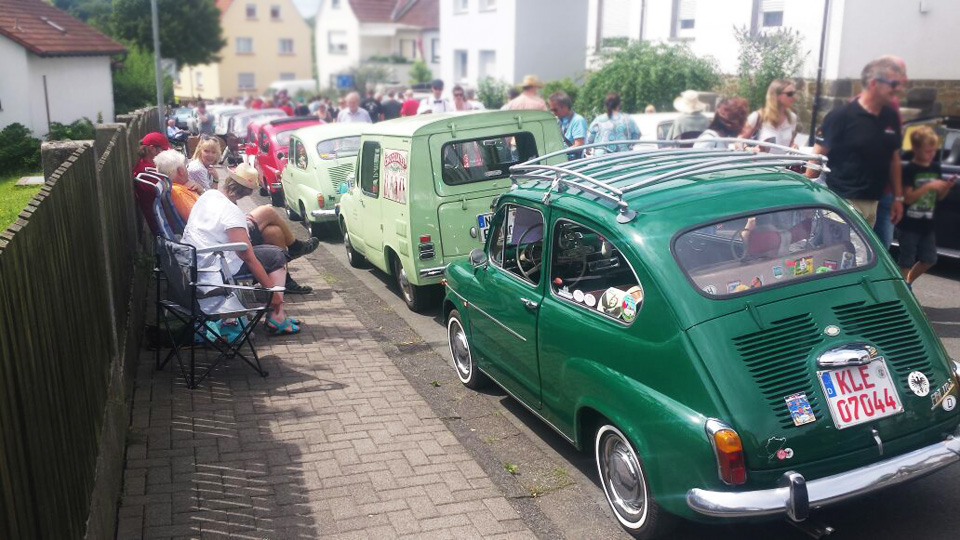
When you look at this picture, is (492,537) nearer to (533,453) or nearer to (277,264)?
(533,453)

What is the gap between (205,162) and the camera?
9992 millimetres

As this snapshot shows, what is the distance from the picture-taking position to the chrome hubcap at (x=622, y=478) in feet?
14.8

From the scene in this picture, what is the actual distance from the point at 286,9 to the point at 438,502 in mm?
79191

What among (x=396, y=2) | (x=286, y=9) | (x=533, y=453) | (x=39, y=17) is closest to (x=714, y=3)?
(x=533, y=453)

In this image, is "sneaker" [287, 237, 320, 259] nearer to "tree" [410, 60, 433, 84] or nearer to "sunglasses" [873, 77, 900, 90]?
"sunglasses" [873, 77, 900, 90]

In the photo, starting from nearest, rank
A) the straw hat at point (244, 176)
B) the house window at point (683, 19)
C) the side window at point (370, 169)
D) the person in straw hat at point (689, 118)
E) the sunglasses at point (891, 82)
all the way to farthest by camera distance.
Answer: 1. the sunglasses at point (891, 82)
2. the straw hat at point (244, 176)
3. the side window at point (370, 169)
4. the person in straw hat at point (689, 118)
5. the house window at point (683, 19)

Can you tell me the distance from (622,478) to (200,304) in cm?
375

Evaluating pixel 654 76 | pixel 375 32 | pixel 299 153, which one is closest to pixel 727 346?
pixel 299 153

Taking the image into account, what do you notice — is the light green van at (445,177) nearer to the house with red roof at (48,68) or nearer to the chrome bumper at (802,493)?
the chrome bumper at (802,493)

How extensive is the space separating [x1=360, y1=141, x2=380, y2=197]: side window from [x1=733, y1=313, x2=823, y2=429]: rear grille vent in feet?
19.4

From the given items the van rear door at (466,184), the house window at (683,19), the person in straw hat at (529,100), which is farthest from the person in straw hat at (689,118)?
the house window at (683,19)

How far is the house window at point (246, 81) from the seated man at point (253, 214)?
71.1 m

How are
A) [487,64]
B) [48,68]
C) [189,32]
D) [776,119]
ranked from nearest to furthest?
[776,119] < [48,68] < [487,64] < [189,32]

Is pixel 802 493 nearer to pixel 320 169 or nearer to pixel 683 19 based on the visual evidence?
pixel 320 169
